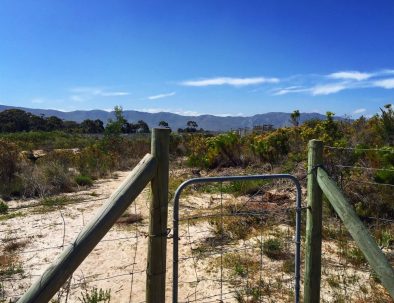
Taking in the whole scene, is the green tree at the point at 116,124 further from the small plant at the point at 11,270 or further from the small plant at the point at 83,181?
the small plant at the point at 11,270

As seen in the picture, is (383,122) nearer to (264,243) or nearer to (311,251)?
(264,243)

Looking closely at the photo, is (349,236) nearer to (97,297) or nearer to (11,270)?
(97,297)

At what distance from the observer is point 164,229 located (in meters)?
2.70

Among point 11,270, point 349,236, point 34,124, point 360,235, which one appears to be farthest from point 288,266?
point 34,124

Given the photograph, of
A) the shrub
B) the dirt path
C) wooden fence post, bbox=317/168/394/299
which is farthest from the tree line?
wooden fence post, bbox=317/168/394/299

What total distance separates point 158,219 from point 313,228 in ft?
4.14

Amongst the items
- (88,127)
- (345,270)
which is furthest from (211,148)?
(88,127)

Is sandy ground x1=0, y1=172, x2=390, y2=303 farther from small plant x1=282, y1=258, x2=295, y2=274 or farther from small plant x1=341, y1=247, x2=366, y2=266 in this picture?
small plant x1=341, y1=247, x2=366, y2=266

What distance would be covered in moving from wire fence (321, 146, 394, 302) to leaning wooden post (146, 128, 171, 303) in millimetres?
2350

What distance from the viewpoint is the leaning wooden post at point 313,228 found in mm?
3105

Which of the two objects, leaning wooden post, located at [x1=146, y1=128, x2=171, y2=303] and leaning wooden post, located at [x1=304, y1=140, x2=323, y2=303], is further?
leaning wooden post, located at [x1=304, y1=140, x2=323, y2=303]

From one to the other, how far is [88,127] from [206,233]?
56.1 meters

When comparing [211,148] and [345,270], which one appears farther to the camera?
[211,148]

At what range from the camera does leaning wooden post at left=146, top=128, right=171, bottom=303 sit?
265cm
